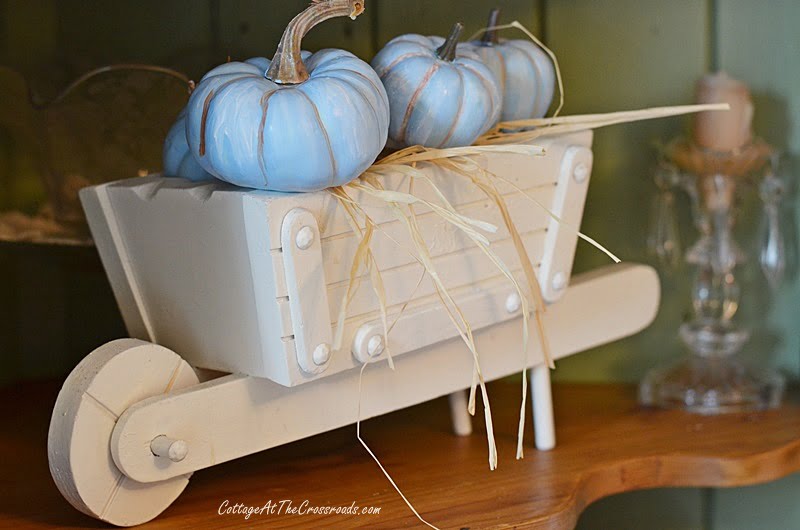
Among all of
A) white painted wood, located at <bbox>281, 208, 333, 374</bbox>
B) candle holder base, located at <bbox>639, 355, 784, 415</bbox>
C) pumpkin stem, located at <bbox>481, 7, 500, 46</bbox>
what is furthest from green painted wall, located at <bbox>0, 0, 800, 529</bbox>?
white painted wood, located at <bbox>281, 208, 333, 374</bbox>

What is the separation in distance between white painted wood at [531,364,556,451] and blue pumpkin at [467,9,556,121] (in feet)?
0.78

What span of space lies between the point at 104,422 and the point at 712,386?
27.1 inches

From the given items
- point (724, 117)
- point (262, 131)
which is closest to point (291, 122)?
point (262, 131)

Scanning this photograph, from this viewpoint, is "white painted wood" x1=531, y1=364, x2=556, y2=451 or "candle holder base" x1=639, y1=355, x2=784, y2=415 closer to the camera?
"white painted wood" x1=531, y1=364, x2=556, y2=451

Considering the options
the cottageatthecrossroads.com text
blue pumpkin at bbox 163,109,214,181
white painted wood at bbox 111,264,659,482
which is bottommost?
the cottageatthecrossroads.com text

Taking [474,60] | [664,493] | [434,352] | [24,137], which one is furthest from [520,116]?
[664,493]

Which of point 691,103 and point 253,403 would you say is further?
point 691,103

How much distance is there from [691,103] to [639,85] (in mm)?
61

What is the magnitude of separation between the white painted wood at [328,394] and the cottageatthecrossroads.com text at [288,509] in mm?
64

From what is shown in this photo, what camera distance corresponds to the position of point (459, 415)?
42.0 inches

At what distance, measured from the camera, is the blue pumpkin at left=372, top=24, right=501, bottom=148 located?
821mm

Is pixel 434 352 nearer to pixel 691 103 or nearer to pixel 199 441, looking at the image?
pixel 199 441

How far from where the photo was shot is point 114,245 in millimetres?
865

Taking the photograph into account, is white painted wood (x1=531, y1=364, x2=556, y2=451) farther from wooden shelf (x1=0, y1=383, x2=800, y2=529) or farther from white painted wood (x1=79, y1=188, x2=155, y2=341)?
white painted wood (x1=79, y1=188, x2=155, y2=341)
